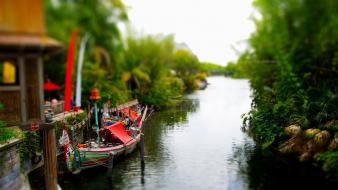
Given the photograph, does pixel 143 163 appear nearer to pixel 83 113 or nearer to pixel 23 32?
pixel 83 113

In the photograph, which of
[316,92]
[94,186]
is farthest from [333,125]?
[94,186]

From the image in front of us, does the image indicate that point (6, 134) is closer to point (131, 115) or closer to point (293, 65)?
point (293, 65)

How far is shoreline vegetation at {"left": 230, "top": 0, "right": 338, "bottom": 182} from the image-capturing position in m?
12.6

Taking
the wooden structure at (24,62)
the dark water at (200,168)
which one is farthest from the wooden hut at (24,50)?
the dark water at (200,168)

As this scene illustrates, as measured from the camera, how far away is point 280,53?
670 inches

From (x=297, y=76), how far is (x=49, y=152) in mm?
13936

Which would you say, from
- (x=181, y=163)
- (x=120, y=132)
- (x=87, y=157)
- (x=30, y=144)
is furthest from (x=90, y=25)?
(x=120, y=132)

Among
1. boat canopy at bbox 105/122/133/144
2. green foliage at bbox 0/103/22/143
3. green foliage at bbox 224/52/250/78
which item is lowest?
boat canopy at bbox 105/122/133/144

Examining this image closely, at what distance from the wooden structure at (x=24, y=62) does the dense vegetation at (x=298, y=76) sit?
7.49 m

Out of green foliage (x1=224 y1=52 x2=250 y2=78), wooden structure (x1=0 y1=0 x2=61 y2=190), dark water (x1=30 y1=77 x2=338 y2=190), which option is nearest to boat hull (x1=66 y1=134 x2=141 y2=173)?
dark water (x1=30 y1=77 x2=338 y2=190)

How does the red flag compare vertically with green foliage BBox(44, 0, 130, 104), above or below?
below

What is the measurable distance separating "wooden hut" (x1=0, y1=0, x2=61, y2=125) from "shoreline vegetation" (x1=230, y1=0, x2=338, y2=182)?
7518 millimetres

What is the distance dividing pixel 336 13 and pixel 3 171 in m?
11.2

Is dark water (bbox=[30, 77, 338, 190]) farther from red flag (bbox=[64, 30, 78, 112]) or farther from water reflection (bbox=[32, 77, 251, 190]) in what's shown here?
red flag (bbox=[64, 30, 78, 112])
